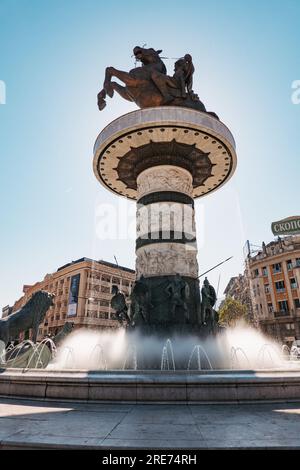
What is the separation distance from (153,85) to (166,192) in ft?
18.6

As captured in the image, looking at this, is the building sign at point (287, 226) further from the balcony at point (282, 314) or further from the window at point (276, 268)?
the balcony at point (282, 314)

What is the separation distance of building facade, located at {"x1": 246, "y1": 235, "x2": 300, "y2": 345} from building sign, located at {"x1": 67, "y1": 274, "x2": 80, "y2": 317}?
110ft

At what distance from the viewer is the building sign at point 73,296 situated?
2304 inches

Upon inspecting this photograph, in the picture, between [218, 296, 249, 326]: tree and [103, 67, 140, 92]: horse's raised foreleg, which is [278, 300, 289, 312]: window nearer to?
[218, 296, 249, 326]: tree

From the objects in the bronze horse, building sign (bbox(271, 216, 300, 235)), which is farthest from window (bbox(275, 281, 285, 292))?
the bronze horse

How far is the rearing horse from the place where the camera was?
14.7 metres

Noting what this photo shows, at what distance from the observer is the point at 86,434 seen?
11.5 ft

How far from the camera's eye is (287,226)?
51.7 meters

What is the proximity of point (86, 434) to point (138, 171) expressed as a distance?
1236cm

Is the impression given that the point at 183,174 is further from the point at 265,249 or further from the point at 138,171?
the point at 265,249

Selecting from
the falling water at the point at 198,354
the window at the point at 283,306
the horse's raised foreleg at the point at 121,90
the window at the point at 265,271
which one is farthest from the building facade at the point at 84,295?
the falling water at the point at 198,354

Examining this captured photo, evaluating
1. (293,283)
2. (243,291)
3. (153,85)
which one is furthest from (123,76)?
(243,291)

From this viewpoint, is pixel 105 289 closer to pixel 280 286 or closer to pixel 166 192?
pixel 280 286
